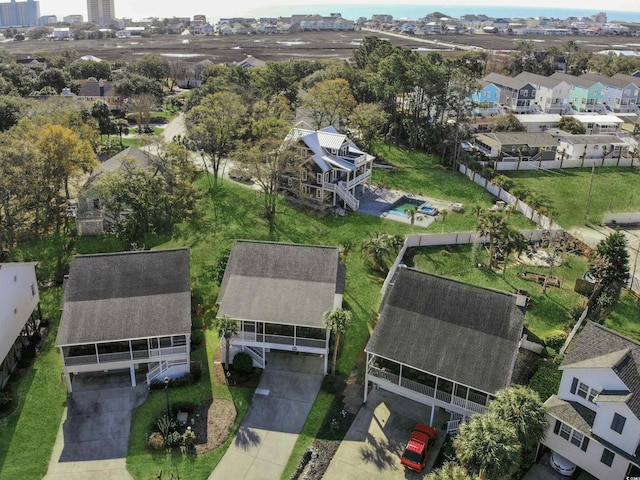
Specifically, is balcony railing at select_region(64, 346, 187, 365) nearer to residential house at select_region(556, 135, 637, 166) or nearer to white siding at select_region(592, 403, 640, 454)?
white siding at select_region(592, 403, 640, 454)

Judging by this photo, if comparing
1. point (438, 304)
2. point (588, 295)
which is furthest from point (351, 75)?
point (438, 304)

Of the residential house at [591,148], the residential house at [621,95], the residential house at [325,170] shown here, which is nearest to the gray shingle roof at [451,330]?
the residential house at [325,170]

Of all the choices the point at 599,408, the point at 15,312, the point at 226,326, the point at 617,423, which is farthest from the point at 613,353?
the point at 15,312

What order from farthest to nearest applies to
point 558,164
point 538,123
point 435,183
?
1. point 538,123
2. point 558,164
3. point 435,183

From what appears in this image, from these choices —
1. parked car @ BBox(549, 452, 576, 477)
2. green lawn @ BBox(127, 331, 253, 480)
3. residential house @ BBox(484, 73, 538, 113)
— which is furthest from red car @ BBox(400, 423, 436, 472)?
residential house @ BBox(484, 73, 538, 113)

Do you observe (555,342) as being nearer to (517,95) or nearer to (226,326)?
(226,326)

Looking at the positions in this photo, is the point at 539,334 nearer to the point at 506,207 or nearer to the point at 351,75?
the point at 506,207
